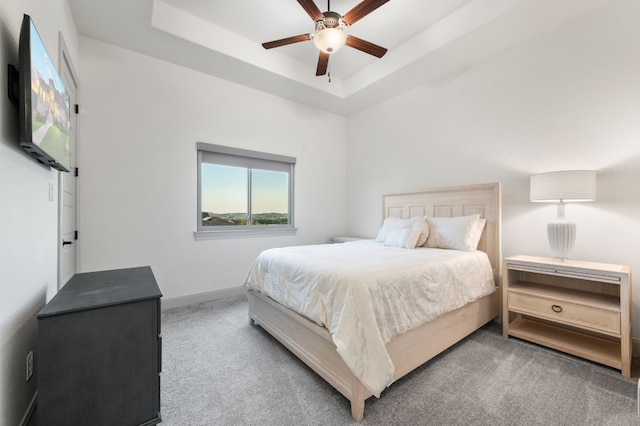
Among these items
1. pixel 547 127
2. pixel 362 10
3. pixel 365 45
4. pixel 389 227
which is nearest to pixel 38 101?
pixel 362 10

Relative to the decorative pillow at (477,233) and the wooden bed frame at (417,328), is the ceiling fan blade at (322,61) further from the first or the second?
the decorative pillow at (477,233)

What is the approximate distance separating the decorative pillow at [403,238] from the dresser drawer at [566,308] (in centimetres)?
94

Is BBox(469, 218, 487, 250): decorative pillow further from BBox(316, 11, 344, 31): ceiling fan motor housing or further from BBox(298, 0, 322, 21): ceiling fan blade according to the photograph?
BBox(298, 0, 322, 21): ceiling fan blade

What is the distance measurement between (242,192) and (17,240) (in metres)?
2.69

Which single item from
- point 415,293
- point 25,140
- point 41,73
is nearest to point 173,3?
point 41,73

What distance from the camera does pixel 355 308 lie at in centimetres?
152

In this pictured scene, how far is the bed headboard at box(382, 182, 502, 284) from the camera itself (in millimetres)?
2732

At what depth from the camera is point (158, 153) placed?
3.13 m

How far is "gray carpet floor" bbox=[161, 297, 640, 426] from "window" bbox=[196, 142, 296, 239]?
65.5 inches

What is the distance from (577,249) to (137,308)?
3401mm

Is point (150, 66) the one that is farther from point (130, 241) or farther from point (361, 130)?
point (361, 130)

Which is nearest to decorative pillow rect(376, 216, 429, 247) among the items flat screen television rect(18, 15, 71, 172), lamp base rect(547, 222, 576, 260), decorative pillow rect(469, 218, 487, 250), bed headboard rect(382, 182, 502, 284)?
bed headboard rect(382, 182, 502, 284)

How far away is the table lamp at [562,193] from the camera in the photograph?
2092 millimetres

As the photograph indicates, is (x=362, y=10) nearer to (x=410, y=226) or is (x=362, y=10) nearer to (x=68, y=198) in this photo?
(x=410, y=226)
